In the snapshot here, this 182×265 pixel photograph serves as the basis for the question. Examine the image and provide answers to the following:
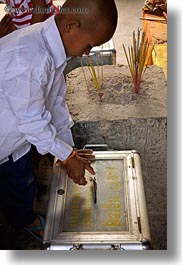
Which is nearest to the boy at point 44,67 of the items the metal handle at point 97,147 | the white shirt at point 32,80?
the white shirt at point 32,80

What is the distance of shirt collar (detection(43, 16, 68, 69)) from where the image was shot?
69 cm

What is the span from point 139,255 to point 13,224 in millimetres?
368

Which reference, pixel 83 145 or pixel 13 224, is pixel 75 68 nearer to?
pixel 83 145

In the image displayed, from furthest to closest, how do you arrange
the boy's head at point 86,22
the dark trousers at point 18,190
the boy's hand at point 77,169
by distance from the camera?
1. the dark trousers at point 18,190
2. the boy's hand at point 77,169
3. the boy's head at point 86,22

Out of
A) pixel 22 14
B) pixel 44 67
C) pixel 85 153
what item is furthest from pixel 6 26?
pixel 85 153

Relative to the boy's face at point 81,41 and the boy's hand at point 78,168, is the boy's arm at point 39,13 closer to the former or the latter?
the boy's face at point 81,41

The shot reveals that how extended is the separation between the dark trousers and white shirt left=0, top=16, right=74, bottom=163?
12 cm

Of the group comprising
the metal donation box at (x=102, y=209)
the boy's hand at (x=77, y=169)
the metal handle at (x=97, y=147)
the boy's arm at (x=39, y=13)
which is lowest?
the metal donation box at (x=102, y=209)

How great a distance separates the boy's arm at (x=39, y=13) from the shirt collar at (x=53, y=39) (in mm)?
28

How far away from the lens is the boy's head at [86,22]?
0.65 meters

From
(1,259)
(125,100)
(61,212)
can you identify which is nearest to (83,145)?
(125,100)

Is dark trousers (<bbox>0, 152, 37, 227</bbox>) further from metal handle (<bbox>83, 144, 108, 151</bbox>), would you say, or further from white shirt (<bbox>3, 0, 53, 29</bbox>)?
white shirt (<bbox>3, 0, 53, 29</bbox>)

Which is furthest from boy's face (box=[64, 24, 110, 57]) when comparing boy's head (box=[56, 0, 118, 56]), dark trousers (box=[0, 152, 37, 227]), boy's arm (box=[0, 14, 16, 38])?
dark trousers (box=[0, 152, 37, 227])

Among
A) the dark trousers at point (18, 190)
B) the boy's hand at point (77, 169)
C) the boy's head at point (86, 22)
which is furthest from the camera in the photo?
the dark trousers at point (18, 190)
